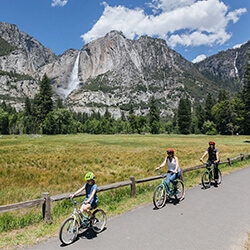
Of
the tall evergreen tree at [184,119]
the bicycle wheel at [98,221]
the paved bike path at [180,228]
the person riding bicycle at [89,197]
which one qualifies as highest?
the tall evergreen tree at [184,119]

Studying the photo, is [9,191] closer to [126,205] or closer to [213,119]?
[126,205]

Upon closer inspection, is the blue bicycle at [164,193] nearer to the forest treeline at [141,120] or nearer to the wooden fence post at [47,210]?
the wooden fence post at [47,210]

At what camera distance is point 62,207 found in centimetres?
1039

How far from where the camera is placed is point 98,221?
7551 millimetres

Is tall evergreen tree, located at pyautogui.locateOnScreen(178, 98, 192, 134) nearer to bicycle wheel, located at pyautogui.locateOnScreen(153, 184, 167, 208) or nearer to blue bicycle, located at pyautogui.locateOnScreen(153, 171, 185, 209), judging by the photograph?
blue bicycle, located at pyautogui.locateOnScreen(153, 171, 185, 209)

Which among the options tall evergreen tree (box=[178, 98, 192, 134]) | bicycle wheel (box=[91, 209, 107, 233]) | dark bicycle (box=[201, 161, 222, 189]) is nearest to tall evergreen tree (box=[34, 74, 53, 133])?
tall evergreen tree (box=[178, 98, 192, 134])

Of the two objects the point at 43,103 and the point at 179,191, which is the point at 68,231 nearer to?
the point at 179,191

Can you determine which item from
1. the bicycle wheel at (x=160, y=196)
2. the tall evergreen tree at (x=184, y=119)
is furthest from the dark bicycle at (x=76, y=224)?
the tall evergreen tree at (x=184, y=119)

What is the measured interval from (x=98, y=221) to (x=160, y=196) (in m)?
3.16

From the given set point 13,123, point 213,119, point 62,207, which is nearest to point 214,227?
point 62,207

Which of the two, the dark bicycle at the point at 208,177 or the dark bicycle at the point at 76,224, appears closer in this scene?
the dark bicycle at the point at 76,224

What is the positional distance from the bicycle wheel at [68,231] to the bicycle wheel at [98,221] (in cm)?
63

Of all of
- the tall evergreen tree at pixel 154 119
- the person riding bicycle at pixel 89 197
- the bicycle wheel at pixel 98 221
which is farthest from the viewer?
the tall evergreen tree at pixel 154 119

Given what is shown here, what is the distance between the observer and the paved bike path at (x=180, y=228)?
6508 millimetres
